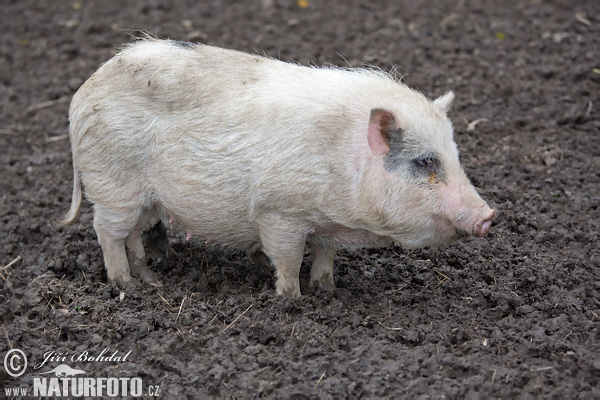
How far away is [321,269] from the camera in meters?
5.13

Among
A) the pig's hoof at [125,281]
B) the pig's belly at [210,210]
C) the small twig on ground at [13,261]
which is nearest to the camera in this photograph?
the pig's belly at [210,210]

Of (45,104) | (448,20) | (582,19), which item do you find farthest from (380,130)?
(582,19)

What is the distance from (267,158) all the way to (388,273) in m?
1.34

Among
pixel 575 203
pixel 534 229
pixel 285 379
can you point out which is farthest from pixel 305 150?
pixel 575 203

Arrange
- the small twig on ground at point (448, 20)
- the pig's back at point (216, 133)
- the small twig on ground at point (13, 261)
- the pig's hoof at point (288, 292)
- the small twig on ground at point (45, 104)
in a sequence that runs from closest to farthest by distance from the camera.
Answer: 1. the pig's back at point (216, 133)
2. the pig's hoof at point (288, 292)
3. the small twig on ground at point (13, 261)
4. the small twig on ground at point (45, 104)
5. the small twig on ground at point (448, 20)

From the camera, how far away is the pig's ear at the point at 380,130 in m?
4.29

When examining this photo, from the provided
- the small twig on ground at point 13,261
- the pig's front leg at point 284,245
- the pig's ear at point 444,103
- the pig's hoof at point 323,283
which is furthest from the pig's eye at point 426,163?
the small twig on ground at point 13,261

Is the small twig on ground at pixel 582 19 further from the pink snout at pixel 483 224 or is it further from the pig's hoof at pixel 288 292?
the pig's hoof at pixel 288 292

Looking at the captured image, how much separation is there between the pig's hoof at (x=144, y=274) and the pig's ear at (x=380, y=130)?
1.97m

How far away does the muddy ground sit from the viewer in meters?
4.13

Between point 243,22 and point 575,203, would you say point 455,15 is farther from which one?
point 575,203

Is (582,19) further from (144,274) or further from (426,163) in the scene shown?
(144,274)

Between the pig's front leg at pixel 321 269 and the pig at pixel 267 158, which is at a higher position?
the pig at pixel 267 158

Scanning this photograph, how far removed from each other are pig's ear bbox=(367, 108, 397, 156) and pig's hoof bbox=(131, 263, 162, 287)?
1.97 m
